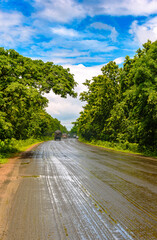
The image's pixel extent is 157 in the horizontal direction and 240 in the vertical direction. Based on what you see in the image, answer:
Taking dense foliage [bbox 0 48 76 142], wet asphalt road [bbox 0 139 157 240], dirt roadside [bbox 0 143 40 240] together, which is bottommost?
wet asphalt road [bbox 0 139 157 240]

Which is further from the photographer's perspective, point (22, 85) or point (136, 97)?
point (136, 97)

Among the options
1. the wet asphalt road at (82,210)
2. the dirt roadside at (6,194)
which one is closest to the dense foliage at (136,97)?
the wet asphalt road at (82,210)

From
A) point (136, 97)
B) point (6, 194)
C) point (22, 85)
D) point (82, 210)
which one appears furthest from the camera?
point (136, 97)

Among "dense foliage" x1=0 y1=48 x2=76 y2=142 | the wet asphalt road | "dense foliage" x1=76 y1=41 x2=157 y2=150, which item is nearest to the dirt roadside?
the wet asphalt road

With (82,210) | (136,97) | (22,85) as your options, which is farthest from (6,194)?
(136,97)

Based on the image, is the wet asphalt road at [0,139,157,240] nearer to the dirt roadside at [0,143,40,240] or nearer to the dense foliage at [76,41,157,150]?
the dirt roadside at [0,143,40,240]

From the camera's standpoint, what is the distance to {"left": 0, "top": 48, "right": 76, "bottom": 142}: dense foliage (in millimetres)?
14741

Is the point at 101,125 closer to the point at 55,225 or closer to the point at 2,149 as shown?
the point at 2,149

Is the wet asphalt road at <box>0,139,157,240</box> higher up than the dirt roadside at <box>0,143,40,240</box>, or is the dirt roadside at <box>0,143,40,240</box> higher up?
the dirt roadside at <box>0,143,40,240</box>

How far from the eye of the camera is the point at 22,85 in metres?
14.8

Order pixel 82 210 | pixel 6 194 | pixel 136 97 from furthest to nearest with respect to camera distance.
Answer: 1. pixel 136 97
2. pixel 6 194
3. pixel 82 210

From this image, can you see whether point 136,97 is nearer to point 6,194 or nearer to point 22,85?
point 22,85

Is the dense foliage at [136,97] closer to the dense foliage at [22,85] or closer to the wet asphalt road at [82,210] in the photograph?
the dense foliage at [22,85]

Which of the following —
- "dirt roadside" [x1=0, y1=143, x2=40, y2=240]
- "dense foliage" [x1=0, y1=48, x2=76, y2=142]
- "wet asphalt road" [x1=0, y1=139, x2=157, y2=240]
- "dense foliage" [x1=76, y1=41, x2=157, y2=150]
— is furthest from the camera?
"dense foliage" [x1=76, y1=41, x2=157, y2=150]
